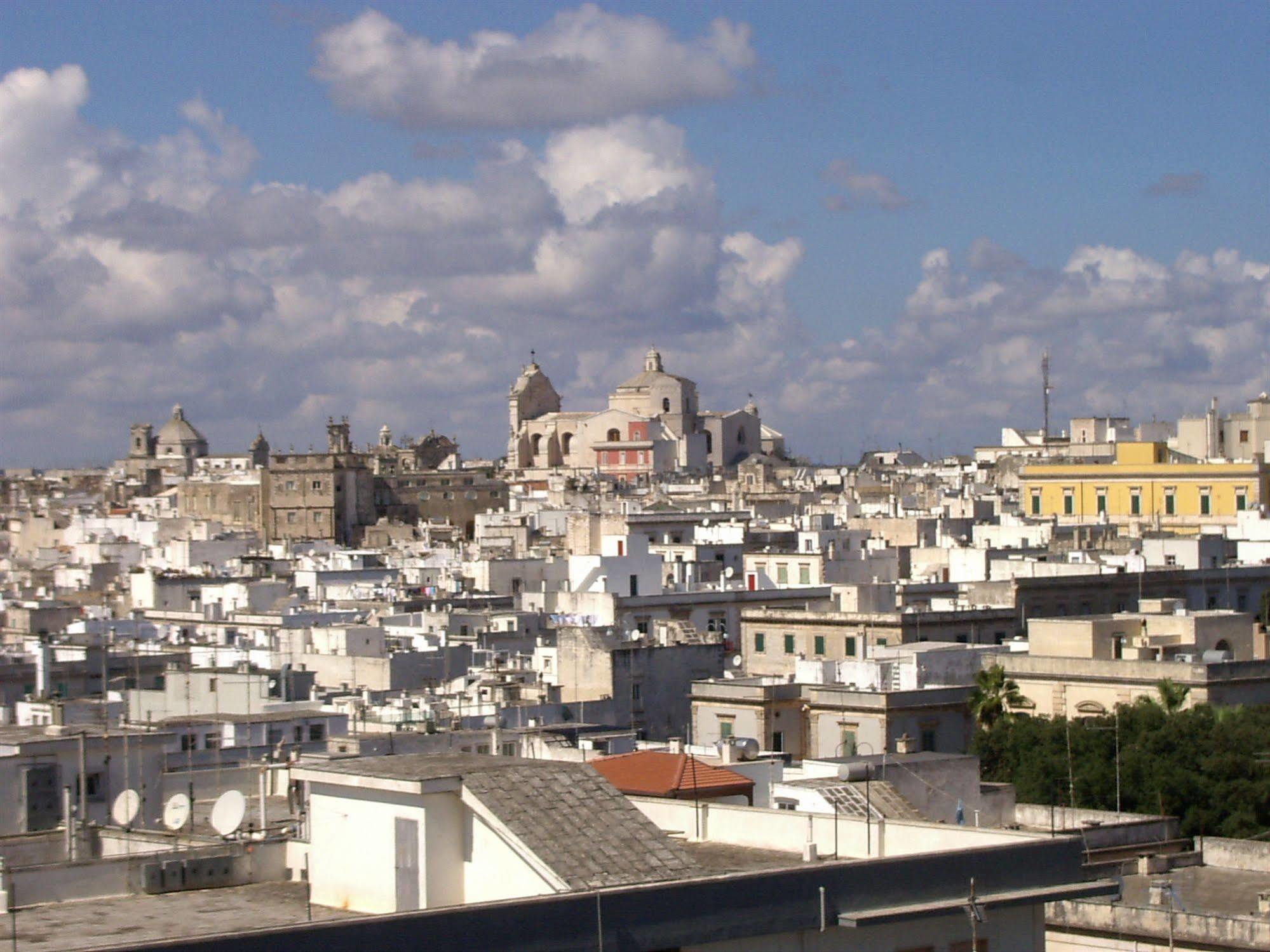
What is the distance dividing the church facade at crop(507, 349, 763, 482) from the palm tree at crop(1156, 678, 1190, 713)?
258ft

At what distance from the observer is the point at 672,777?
16844 mm

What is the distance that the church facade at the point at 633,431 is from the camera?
→ 11369 centimetres

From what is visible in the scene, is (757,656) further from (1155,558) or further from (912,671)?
(1155,558)

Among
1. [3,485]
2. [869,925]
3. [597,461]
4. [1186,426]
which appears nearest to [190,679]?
[869,925]

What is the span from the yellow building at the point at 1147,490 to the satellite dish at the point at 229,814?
5119 centimetres

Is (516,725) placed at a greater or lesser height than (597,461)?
lesser

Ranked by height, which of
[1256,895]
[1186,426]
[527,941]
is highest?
[1186,426]

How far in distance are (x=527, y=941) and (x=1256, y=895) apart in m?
10.9

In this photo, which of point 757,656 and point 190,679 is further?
point 757,656

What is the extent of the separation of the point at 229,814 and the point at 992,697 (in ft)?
65.6

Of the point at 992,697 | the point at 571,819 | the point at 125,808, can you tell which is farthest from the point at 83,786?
the point at 992,697

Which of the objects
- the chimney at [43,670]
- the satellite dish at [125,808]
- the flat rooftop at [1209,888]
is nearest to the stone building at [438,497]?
the chimney at [43,670]

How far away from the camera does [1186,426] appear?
77375 mm

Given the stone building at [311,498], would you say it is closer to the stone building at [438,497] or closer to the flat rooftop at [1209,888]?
the stone building at [438,497]
